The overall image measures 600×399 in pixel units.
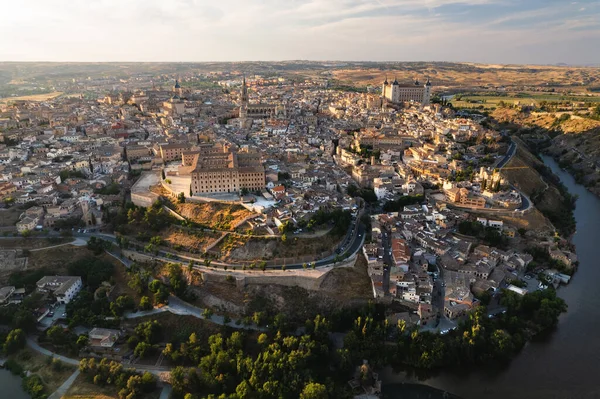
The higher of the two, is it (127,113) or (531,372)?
(127,113)

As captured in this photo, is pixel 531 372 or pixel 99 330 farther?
pixel 99 330

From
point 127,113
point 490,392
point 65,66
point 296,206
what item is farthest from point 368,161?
point 65,66

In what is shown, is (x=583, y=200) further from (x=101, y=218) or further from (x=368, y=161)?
(x=101, y=218)

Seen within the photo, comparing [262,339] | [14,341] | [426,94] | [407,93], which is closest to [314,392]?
[262,339]

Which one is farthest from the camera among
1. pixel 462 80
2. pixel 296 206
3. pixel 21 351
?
pixel 462 80

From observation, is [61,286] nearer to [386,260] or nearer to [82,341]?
[82,341]
